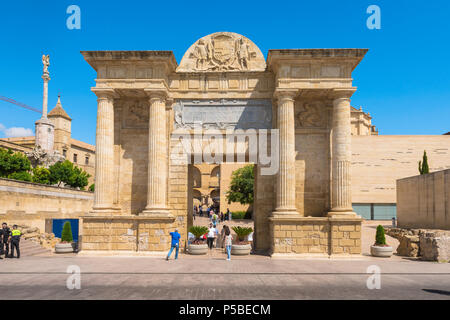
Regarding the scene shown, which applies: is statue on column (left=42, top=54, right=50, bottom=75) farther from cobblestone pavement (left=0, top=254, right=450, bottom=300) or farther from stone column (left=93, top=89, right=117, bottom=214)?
cobblestone pavement (left=0, top=254, right=450, bottom=300)

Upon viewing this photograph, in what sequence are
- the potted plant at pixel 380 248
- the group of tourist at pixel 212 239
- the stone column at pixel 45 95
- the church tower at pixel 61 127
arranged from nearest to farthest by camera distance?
the group of tourist at pixel 212 239
the potted plant at pixel 380 248
the stone column at pixel 45 95
the church tower at pixel 61 127

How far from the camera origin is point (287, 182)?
16.8 meters

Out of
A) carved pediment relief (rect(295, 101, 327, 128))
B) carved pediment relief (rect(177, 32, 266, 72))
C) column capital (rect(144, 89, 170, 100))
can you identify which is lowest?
carved pediment relief (rect(295, 101, 327, 128))

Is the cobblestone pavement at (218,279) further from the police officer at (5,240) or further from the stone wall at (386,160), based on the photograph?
the stone wall at (386,160)

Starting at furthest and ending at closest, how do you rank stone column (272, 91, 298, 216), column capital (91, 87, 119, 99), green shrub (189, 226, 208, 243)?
green shrub (189, 226, 208, 243) < column capital (91, 87, 119, 99) < stone column (272, 91, 298, 216)

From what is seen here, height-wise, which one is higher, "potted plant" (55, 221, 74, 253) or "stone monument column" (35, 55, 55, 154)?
"stone monument column" (35, 55, 55, 154)

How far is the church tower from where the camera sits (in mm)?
63422

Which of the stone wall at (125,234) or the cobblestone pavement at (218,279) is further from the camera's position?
the stone wall at (125,234)

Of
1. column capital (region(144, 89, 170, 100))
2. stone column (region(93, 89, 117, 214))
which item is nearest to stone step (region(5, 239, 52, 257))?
stone column (region(93, 89, 117, 214))

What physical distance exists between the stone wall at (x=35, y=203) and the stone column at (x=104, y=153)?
48.4ft

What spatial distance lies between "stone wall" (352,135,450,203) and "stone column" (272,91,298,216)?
3326cm

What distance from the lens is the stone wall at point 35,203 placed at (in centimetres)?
2811

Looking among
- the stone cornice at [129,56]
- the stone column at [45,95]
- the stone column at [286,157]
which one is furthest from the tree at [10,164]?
the stone column at [286,157]

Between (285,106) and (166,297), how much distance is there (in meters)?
11.0
